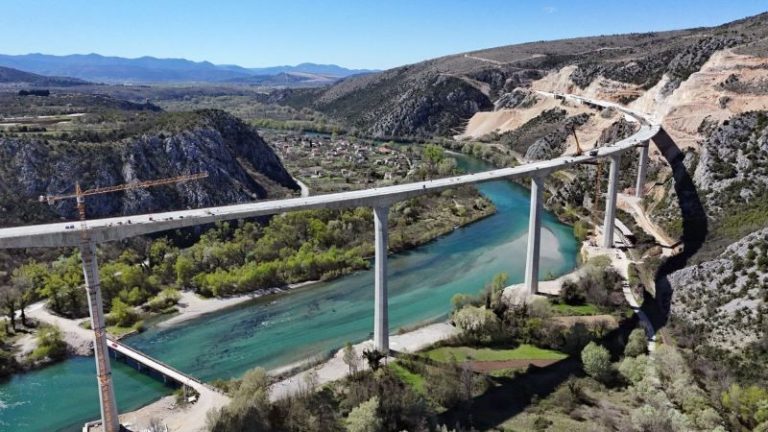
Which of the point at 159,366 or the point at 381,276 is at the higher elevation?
the point at 381,276

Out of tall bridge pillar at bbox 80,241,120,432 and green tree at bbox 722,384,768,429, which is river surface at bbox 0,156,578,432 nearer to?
tall bridge pillar at bbox 80,241,120,432

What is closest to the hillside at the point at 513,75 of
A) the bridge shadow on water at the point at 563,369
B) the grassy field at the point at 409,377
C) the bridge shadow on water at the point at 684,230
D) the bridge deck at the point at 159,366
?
the bridge shadow on water at the point at 684,230

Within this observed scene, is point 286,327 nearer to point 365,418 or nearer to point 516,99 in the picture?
point 365,418

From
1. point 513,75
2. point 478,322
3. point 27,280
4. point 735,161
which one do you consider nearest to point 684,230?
point 735,161

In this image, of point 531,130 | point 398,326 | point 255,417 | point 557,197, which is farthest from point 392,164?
point 255,417

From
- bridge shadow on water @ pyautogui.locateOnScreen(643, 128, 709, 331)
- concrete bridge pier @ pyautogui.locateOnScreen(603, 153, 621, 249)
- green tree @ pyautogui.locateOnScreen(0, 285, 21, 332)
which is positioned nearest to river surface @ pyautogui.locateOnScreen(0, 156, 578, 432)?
concrete bridge pier @ pyautogui.locateOnScreen(603, 153, 621, 249)

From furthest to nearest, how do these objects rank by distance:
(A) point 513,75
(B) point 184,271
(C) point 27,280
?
(A) point 513,75 < (B) point 184,271 < (C) point 27,280

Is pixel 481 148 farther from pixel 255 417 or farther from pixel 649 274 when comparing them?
pixel 255 417
